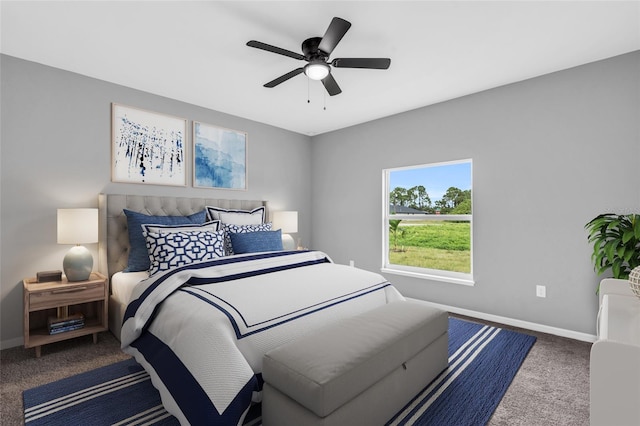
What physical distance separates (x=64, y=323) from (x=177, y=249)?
3.73ft

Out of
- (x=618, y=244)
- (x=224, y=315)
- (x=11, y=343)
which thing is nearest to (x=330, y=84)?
(x=224, y=315)

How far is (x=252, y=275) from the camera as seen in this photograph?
2.35m

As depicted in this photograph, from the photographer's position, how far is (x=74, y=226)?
2633 millimetres

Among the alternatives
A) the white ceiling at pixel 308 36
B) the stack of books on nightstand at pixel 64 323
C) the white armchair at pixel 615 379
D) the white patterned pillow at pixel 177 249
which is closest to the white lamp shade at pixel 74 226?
the white patterned pillow at pixel 177 249

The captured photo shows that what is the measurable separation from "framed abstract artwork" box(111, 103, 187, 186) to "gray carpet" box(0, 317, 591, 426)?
1.65 metres

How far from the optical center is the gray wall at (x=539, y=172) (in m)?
2.70

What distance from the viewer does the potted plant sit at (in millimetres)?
2322

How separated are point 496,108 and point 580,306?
2093mm

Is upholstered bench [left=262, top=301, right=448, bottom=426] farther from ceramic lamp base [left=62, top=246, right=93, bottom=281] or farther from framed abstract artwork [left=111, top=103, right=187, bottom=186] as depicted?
framed abstract artwork [left=111, top=103, right=187, bottom=186]

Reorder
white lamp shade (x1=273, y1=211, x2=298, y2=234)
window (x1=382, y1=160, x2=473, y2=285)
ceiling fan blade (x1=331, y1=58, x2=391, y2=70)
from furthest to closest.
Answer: white lamp shade (x1=273, y1=211, x2=298, y2=234) → window (x1=382, y1=160, x2=473, y2=285) → ceiling fan blade (x1=331, y1=58, x2=391, y2=70)

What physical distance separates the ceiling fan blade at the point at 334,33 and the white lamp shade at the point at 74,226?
7.88ft

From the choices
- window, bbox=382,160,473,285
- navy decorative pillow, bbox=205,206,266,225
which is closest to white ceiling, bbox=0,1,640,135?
window, bbox=382,160,473,285

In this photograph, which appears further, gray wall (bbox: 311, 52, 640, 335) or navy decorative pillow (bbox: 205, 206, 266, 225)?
navy decorative pillow (bbox: 205, 206, 266, 225)

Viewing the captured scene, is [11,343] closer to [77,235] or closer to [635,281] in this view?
[77,235]
